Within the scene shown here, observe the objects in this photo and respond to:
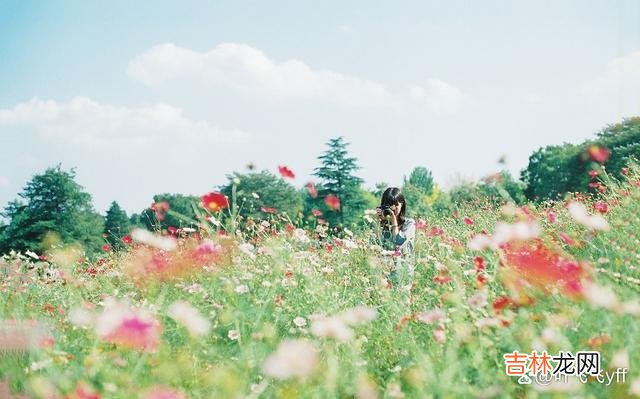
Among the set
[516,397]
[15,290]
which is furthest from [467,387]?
[15,290]

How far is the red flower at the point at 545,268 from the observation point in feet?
8.93

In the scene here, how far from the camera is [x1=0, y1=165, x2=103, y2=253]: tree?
3847 cm

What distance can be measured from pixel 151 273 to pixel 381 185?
48.6 meters

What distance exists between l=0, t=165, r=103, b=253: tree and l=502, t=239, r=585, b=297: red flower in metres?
38.2

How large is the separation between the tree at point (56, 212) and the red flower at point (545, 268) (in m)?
38.2

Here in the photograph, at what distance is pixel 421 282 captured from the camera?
507 centimetres

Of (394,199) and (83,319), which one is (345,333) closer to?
(83,319)

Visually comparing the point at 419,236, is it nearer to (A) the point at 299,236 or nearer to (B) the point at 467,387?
(A) the point at 299,236

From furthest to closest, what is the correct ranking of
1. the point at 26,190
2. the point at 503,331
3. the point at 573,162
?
the point at 26,190
the point at 573,162
the point at 503,331

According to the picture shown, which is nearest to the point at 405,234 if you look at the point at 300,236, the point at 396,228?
the point at 396,228

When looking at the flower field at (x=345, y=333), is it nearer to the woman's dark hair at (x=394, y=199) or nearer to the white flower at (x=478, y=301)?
the white flower at (x=478, y=301)

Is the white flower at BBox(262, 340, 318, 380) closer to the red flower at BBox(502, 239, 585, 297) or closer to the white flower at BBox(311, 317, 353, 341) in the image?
the white flower at BBox(311, 317, 353, 341)

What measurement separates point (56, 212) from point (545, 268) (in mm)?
42581

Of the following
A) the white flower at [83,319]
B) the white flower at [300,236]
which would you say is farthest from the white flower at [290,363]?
the white flower at [300,236]
